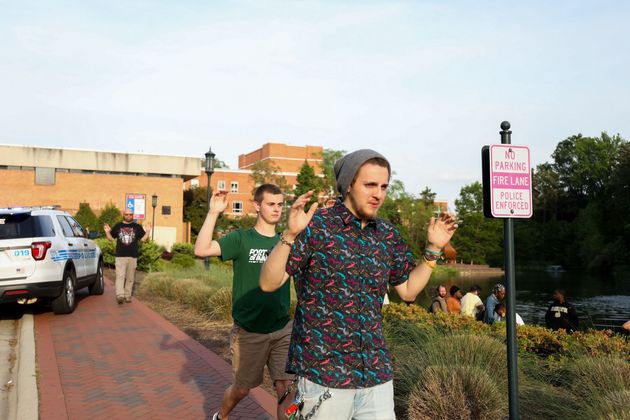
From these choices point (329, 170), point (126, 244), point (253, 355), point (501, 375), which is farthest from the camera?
point (329, 170)

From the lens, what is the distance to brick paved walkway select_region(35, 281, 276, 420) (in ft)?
18.8

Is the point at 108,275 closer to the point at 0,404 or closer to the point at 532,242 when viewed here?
the point at 0,404

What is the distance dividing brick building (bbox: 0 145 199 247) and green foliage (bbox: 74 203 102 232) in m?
2.45

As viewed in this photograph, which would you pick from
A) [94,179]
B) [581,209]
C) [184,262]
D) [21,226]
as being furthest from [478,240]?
[21,226]

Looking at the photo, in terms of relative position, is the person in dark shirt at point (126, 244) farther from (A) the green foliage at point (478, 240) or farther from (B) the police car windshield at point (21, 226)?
(A) the green foliage at point (478, 240)

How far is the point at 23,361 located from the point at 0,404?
1.48 meters

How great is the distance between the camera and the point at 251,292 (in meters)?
4.52

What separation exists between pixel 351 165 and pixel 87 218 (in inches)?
2157

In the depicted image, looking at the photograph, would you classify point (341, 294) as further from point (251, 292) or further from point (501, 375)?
point (501, 375)

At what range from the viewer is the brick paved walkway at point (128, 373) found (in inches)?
225

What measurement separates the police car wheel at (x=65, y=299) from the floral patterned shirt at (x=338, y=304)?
9139 millimetres

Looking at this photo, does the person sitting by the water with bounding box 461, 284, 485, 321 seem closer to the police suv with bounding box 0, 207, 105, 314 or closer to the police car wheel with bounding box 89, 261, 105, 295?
the police suv with bounding box 0, 207, 105, 314

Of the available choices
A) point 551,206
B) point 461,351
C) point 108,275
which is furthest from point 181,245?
point 551,206

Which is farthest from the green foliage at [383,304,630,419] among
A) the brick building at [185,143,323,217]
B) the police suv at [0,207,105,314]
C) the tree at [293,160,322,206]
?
the tree at [293,160,322,206]
